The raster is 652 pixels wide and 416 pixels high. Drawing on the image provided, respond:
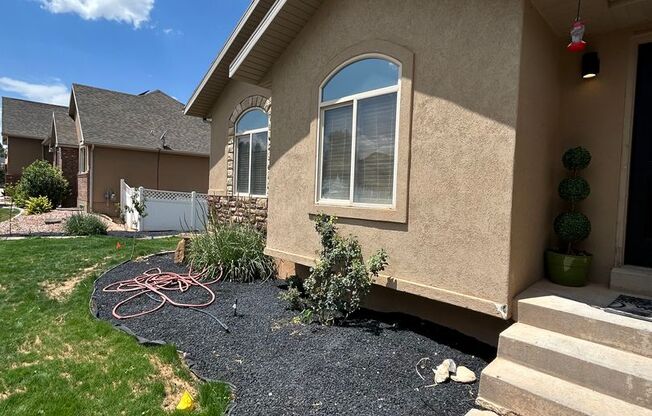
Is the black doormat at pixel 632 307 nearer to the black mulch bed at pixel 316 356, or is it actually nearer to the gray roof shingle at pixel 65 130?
the black mulch bed at pixel 316 356

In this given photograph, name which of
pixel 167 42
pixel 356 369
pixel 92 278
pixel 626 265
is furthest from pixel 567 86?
pixel 167 42

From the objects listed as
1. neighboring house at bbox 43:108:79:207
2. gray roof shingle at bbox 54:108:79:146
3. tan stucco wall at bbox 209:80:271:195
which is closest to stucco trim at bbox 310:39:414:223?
tan stucco wall at bbox 209:80:271:195

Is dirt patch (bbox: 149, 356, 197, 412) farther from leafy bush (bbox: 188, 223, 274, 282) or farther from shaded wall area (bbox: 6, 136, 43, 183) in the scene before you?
shaded wall area (bbox: 6, 136, 43, 183)

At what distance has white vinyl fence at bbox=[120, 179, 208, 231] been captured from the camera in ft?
49.0

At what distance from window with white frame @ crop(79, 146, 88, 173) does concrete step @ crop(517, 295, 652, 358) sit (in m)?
20.8

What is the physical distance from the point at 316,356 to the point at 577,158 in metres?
3.85

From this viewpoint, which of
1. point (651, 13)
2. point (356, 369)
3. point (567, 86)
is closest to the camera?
point (356, 369)

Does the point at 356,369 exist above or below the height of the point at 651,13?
below

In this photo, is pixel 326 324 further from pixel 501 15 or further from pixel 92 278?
pixel 92 278

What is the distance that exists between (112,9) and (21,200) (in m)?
12.8

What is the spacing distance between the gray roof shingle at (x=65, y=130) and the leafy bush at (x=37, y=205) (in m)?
3.90

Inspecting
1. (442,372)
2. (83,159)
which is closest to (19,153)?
(83,159)

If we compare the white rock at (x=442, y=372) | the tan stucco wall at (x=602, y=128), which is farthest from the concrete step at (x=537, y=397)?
the tan stucco wall at (x=602, y=128)

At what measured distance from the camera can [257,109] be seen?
904cm
